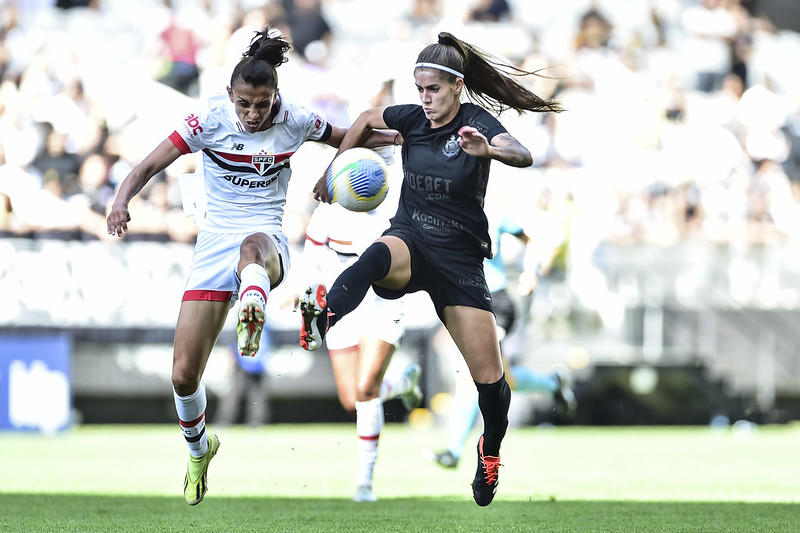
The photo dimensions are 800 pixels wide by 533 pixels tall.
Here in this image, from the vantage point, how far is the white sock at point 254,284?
593 centimetres

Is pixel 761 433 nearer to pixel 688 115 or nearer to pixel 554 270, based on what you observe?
pixel 554 270

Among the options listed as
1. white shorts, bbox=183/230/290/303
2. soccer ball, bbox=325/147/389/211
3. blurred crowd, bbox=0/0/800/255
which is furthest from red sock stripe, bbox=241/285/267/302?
blurred crowd, bbox=0/0/800/255

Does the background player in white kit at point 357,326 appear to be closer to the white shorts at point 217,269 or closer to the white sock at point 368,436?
the white sock at point 368,436

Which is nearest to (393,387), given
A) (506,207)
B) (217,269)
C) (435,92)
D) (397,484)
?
(397,484)

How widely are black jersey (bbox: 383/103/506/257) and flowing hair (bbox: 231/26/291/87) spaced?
816mm

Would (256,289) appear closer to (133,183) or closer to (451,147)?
(133,183)

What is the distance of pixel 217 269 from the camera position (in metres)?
6.61

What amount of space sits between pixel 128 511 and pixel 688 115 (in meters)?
13.5

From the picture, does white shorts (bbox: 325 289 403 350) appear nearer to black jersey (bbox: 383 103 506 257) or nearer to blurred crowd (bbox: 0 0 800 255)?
black jersey (bbox: 383 103 506 257)

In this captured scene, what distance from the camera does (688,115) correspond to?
1844 cm

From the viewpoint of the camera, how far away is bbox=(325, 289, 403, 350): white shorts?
823 centimetres

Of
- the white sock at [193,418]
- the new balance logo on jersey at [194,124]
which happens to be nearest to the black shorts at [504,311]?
the white sock at [193,418]

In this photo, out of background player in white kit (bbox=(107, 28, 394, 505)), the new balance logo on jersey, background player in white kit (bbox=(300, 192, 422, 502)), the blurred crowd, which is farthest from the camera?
the blurred crowd

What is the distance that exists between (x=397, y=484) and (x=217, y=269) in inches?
120
